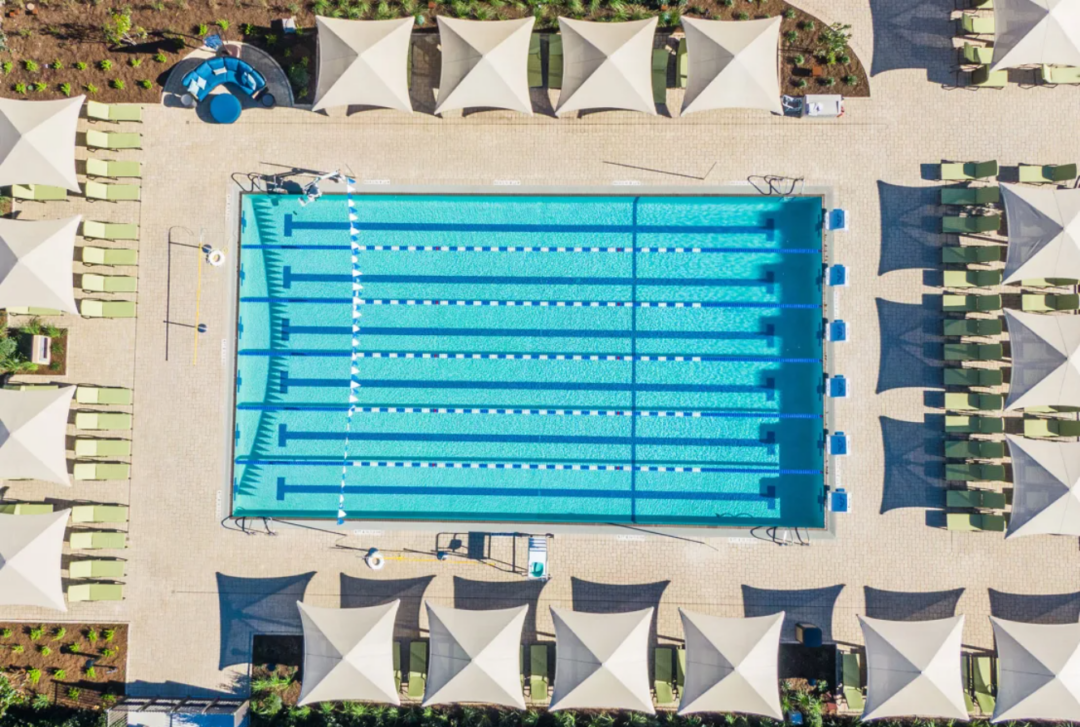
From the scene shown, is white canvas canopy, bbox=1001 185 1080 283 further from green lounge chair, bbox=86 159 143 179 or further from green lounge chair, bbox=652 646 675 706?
green lounge chair, bbox=86 159 143 179

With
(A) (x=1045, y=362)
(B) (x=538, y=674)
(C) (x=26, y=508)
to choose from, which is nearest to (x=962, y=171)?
(A) (x=1045, y=362)

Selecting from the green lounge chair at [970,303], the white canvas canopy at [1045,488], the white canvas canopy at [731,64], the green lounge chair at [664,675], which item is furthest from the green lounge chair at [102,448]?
the white canvas canopy at [1045,488]

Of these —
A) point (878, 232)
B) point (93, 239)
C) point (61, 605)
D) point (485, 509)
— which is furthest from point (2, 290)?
point (878, 232)

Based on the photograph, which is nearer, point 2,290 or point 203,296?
point 2,290

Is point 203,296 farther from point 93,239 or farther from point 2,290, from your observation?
point 2,290

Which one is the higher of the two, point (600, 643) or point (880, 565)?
point (880, 565)

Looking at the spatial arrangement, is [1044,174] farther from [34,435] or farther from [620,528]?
[34,435]

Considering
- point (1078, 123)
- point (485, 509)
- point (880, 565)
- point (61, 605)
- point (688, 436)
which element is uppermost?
point (1078, 123)
